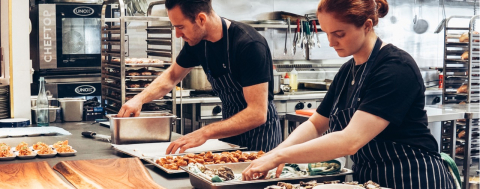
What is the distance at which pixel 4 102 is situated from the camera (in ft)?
12.9

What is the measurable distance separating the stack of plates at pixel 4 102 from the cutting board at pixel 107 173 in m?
1.83

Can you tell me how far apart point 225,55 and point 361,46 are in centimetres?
100

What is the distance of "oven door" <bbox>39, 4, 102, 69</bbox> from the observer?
19.1 feet

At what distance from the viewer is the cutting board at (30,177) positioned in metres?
1.98

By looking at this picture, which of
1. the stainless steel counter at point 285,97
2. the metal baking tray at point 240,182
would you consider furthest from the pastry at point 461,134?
the metal baking tray at point 240,182

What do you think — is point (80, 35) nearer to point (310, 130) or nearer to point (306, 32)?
point (306, 32)

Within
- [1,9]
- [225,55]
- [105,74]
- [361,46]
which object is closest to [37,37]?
[105,74]

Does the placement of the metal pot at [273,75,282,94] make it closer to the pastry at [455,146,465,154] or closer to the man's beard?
the pastry at [455,146,465,154]

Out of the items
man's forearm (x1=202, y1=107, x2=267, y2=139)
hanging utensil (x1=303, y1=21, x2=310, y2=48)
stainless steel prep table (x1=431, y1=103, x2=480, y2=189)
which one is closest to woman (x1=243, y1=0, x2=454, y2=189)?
man's forearm (x1=202, y1=107, x2=267, y2=139)

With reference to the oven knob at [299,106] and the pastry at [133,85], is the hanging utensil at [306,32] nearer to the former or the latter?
the oven knob at [299,106]

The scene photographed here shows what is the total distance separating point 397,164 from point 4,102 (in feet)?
9.65

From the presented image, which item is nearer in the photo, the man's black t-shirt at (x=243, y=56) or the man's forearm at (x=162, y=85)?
the man's black t-shirt at (x=243, y=56)

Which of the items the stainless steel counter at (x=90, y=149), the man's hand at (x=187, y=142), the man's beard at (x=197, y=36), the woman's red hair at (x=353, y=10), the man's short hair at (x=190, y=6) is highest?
the man's short hair at (x=190, y=6)

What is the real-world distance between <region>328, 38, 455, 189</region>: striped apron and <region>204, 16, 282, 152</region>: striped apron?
3.03 ft
